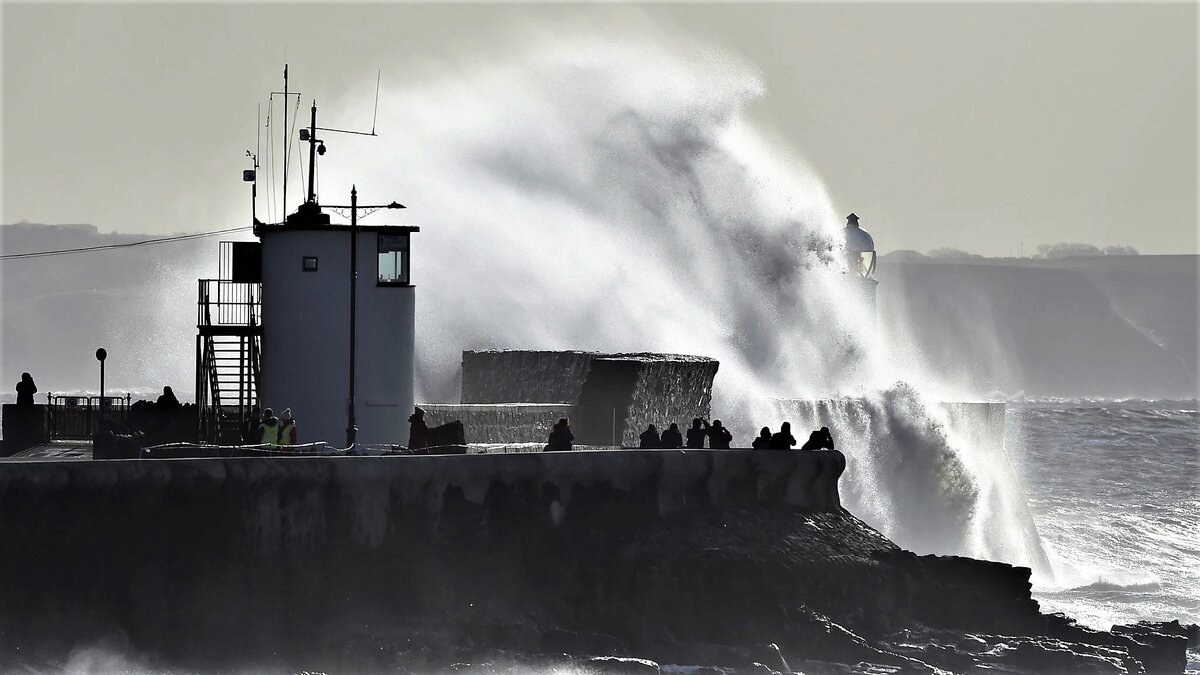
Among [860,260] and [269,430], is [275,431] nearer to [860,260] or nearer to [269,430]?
[269,430]

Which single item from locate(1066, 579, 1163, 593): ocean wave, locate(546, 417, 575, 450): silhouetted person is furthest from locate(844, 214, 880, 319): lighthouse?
locate(546, 417, 575, 450): silhouetted person

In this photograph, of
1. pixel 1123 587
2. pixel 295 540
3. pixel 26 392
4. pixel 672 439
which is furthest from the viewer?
pixel 1123 587

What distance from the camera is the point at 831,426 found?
37.2 m

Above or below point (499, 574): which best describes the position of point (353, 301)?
above

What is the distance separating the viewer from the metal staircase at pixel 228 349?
24.8m

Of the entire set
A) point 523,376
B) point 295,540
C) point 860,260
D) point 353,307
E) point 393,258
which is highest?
point 860,260

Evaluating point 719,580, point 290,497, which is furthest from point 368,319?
point 719,580

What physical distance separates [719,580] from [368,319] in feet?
18.3

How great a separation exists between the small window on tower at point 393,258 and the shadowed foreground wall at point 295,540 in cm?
376

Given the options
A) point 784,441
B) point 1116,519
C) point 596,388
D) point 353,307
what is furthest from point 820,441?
point 1116,519

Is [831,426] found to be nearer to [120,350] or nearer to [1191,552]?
[1191,552]

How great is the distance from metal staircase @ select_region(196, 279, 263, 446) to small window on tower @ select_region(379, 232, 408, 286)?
1.61 m

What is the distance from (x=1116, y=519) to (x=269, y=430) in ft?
89.2

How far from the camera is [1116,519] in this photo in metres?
44.7
